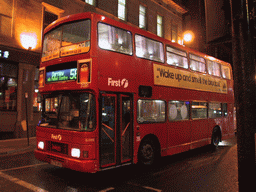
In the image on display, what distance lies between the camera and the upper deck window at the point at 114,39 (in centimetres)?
582

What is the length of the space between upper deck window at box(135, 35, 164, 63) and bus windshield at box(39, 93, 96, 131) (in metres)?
2.46

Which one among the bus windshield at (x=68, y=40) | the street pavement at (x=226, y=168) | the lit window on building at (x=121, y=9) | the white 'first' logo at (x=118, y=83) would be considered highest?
the lit window on building at (x=121, y=9)

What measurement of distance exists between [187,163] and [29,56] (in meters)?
11.4

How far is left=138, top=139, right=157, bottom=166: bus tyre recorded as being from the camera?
683 cm

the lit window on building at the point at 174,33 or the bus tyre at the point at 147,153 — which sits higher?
the lit window on building at the point at 174,33

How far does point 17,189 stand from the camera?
4867 mm

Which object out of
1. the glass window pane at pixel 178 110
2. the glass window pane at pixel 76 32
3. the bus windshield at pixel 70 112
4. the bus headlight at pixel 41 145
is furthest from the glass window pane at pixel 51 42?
the glass window pane at pixel 178 110

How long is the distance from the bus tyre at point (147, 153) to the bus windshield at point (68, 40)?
3.55 metres

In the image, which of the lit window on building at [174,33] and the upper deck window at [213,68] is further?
the lit window on building at [174,33]

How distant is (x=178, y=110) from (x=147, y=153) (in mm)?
2381

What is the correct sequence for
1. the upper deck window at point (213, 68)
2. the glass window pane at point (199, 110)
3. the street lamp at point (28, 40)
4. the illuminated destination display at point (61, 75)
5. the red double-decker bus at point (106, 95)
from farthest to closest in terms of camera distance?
the street lamp at point (28, 40)
the upper deck window at point (213, 68)
the glass window pane at point (199, 110)
the illuminated destination display at point (61, 75)
the red double-decker bus at point (106, 95)

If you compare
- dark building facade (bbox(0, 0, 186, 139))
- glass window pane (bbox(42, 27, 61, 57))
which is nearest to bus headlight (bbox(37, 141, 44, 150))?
glass window pane (bbox(42, 27, 61, 57))

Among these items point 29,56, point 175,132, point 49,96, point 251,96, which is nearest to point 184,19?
point 29,56

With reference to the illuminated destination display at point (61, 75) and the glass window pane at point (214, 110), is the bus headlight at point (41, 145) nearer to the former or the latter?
the illuminated destination display at point (61, 75)
